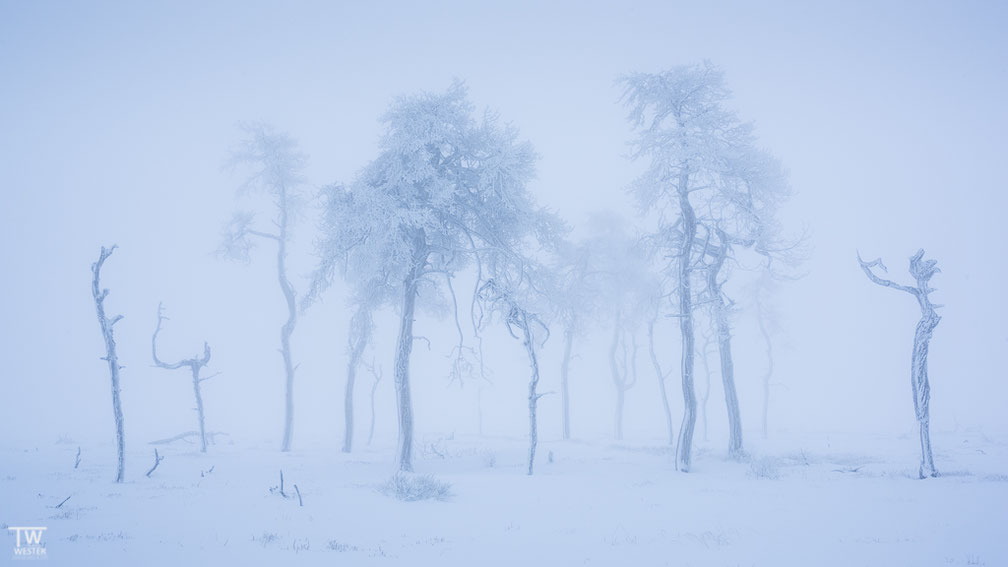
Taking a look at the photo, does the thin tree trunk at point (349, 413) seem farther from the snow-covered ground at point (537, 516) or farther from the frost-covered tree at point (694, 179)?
the frost-covered tree at point (694, 179)

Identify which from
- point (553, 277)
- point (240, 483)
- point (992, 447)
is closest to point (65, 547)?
point (240, 483)

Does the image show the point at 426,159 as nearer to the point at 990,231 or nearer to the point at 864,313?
the point at 864,313

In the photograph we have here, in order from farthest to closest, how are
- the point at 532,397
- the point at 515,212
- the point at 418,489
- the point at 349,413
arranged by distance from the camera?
the point at 349,413 → the point at 515,212 → the point at 532,397 → the point at 418,489

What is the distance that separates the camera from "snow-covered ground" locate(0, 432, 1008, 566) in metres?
7.39

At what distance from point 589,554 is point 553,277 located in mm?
11546

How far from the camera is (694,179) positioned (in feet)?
56.3

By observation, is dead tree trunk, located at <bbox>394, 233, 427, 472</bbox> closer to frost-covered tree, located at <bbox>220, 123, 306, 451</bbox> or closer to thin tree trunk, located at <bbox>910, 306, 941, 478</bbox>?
frost-covered tree, located at <bbox>220, 123, 306, 451</bbox>

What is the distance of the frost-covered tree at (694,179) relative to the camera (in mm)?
16266

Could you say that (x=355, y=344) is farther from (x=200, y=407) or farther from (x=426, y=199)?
(x=426, y=199)

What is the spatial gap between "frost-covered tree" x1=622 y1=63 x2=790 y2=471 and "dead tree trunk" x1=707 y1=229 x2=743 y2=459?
5cm

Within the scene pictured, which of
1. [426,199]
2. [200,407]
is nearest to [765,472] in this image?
[426,199]

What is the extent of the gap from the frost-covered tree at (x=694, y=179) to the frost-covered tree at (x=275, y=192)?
15973 mm

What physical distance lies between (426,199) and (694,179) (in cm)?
879

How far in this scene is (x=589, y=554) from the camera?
7598mm
